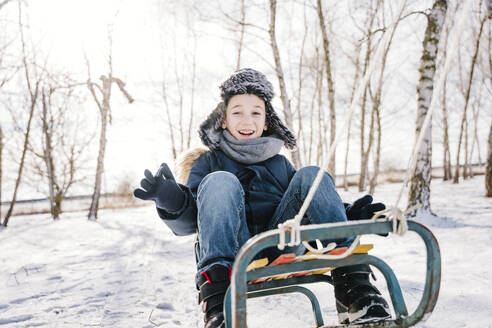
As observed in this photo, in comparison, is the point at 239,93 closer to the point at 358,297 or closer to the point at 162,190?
the point at 162,190

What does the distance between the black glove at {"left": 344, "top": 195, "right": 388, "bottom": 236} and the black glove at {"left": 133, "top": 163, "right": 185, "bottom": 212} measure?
77cm

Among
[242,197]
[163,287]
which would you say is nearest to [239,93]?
[242,197]

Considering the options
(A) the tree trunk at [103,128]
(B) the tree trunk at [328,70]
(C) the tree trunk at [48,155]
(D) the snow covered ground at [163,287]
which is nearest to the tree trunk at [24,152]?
(C) the tree trunk at [48,155]

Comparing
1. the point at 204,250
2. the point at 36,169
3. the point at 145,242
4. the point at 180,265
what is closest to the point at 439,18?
the point at 180,265

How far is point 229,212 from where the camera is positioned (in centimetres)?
128

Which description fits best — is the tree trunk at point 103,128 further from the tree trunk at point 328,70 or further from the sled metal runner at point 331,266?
the sled metal runner at point 331,266

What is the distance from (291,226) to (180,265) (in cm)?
352

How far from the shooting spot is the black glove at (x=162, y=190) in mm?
1275

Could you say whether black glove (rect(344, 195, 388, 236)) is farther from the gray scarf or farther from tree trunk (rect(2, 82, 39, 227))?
tree trunk (rect(2, 82, 39, 227))

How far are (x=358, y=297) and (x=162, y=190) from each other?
861mm

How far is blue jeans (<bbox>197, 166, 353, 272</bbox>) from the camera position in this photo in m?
1.23

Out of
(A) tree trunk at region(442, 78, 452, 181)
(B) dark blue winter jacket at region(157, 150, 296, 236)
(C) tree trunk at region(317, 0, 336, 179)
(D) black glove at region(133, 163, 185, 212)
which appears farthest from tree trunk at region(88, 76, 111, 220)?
(A) tree trunk at region(442, 78, 452, 181)

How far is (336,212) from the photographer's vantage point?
137 cm

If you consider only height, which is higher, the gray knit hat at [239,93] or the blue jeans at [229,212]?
the gray knit hat at [239,93]
